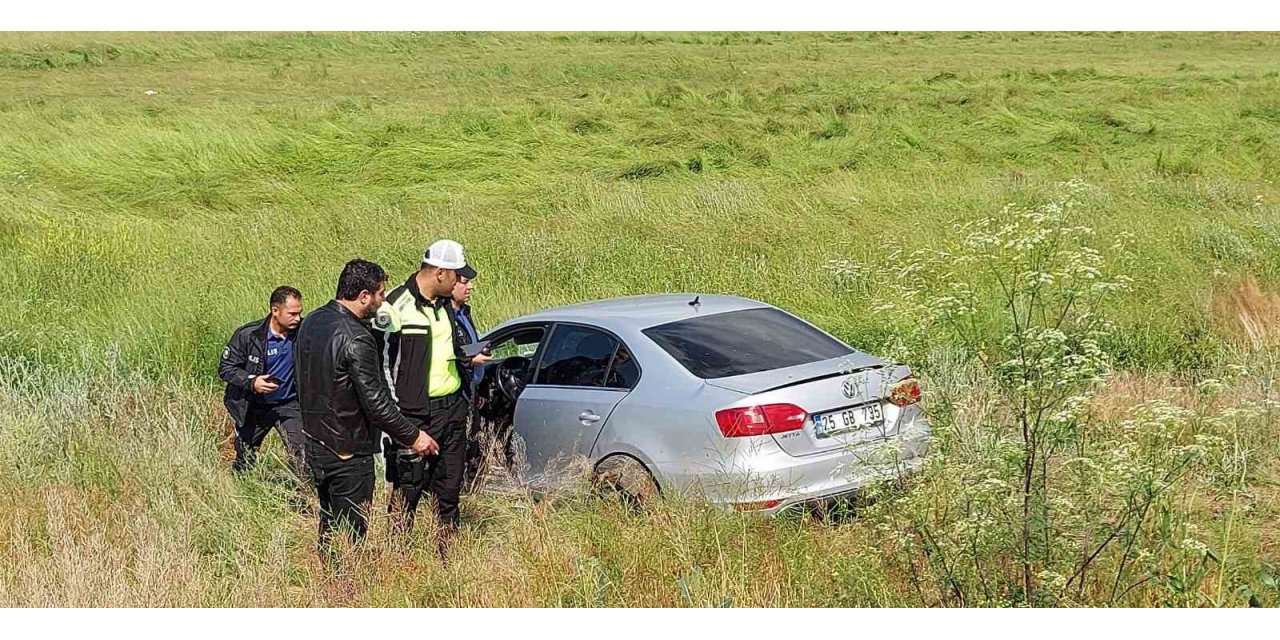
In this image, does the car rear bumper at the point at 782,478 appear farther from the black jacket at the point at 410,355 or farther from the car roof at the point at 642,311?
the black jacket at the point at 410,355

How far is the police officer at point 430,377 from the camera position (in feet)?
19.8

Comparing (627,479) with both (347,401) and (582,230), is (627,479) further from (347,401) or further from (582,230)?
(582,230)

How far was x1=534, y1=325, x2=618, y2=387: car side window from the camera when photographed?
679cm

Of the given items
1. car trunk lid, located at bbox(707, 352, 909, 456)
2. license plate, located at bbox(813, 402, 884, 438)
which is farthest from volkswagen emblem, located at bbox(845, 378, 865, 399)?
license plate, located at bbox(813, 402, 884, 438)

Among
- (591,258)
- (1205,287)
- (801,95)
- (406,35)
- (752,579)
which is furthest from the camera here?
(801,95)

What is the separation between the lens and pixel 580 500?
6.29 meters

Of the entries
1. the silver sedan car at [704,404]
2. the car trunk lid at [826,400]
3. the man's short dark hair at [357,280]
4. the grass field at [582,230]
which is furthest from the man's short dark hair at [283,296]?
the car trunk lid at [826,400]

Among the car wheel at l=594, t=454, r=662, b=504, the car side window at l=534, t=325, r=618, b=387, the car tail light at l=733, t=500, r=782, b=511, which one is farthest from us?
the car side window at l=534, t=325, r=618, b=387

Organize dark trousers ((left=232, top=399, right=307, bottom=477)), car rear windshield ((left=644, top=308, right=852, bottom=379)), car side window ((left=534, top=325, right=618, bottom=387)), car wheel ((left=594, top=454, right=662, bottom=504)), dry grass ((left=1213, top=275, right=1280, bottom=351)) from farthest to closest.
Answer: dry grass ((left=1213, top=275, right=1280, bottom=351)), dark trousers ((left=232, top=399, right=307, bottom=477)), car side window ((left=534, top=325, right=618, bottom=387)), car rear windshield ((left=644, top=308, right=852, bottom=379)), car wheel ((left=594, top=454, right=662, bottom=504))

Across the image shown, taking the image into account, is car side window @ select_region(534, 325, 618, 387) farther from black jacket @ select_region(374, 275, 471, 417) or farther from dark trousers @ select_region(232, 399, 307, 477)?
dark trousers @ select_region(232, 399, 307, 477)

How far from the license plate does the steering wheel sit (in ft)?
5.96

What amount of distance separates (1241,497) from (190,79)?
21.1m
